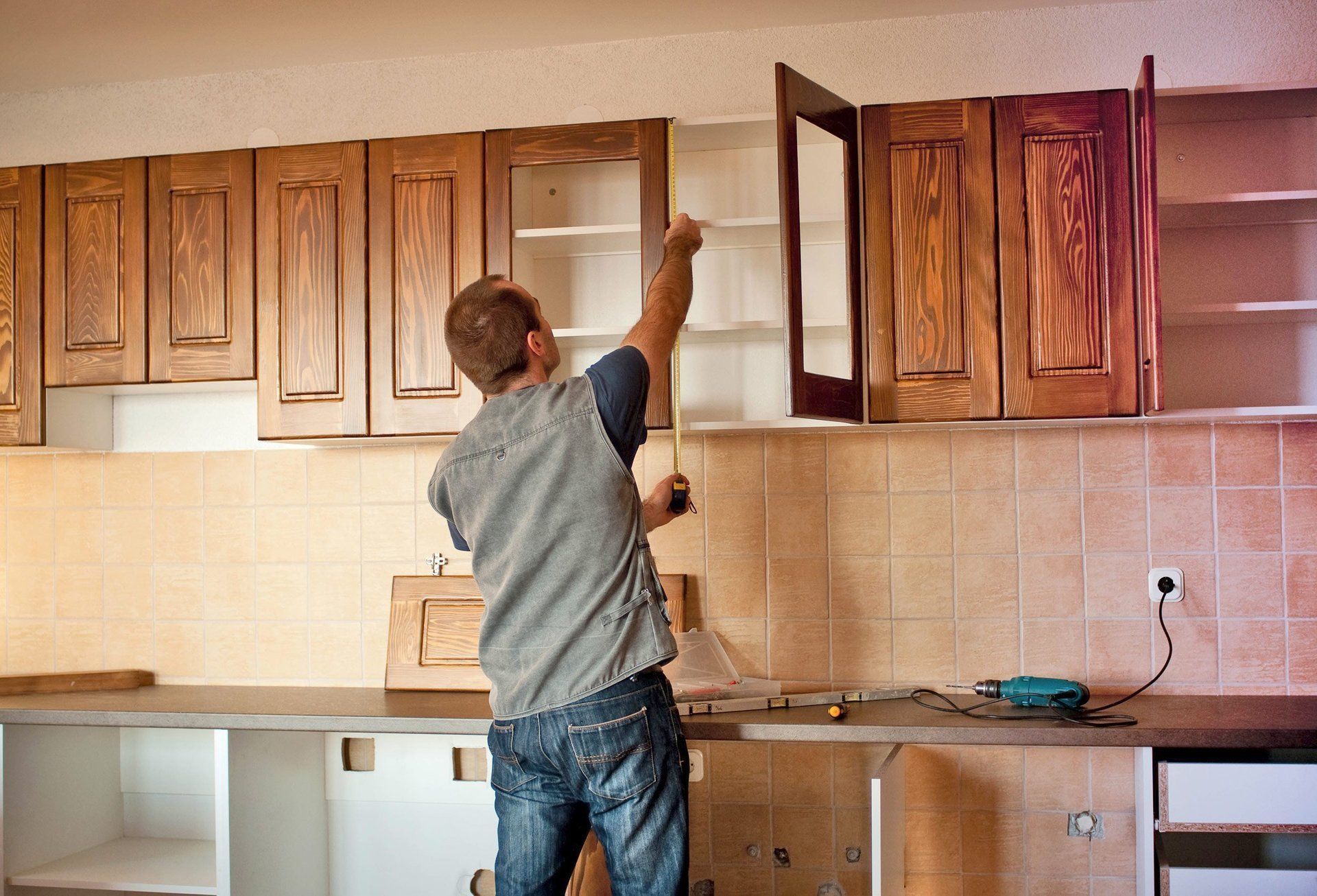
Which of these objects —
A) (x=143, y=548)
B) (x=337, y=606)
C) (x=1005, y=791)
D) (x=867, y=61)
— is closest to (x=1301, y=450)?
(x=1005, y=791)

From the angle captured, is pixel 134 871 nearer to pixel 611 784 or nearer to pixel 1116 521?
pixel 611 784

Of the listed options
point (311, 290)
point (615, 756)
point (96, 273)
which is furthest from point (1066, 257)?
point (96, 273)

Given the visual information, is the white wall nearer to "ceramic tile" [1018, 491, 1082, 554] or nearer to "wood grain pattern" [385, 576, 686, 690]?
"ceramic tile" [1018, 491, 1082, 554]

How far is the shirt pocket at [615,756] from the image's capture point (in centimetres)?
162

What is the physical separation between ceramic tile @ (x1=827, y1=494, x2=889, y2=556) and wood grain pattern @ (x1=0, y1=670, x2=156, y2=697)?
1.88 meters

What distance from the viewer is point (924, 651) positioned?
2506 mm

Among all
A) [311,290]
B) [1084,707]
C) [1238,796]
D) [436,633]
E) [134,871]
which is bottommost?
[134,871]

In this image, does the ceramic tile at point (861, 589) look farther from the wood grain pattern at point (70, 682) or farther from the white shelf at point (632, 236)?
the wood grain pattern at point (70, 682)

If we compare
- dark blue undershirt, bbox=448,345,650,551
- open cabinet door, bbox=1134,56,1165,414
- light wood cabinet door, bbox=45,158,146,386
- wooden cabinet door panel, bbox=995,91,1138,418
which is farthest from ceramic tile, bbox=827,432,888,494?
light wood cabinet door, bbox=45,158,146,386

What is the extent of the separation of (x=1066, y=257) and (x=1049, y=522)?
25.5 inches

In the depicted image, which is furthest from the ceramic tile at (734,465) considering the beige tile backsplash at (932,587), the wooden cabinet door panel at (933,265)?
the wooden cabinet door panel at (933,265)

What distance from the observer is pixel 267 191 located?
2521 mm

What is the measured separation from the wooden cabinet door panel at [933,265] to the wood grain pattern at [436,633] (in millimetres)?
771

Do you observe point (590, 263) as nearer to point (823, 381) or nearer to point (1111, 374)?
point (823, 381)
